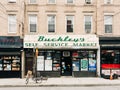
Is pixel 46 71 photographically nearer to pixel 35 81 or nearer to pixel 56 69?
pixel 56 69

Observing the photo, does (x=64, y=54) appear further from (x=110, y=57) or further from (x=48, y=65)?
(x=110, y=57)

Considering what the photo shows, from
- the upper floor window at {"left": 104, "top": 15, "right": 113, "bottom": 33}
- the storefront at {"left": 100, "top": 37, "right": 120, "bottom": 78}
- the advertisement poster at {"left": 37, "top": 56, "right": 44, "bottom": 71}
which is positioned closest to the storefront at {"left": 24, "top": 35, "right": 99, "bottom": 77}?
the advertisement poster at {"left": 37, "top": 56, "right": 44, "bottom": 71}

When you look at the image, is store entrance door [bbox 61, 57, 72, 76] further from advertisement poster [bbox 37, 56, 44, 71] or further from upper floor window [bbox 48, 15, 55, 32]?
upper floor window [bbox 48, 15, 55, 32]

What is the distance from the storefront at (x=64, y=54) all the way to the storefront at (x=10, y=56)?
3.02ft

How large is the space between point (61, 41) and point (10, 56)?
18.2 ft

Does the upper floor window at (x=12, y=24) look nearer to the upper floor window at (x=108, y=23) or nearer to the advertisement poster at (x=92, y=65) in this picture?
the advertisement poster at (x=92, y=65)

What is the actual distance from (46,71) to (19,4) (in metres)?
7.61

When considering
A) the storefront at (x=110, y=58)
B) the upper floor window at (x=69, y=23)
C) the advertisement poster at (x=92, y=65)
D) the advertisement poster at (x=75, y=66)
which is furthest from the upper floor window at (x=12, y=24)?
the storefront at (x=110, y=58)

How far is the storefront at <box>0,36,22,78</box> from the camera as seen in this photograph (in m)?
28.2

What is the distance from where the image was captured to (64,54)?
97.8 feet

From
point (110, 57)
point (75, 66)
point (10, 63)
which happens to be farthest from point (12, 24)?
point (110, 57)

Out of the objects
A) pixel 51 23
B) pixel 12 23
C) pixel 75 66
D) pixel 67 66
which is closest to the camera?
pixel 12 23

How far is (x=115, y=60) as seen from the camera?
29.6m

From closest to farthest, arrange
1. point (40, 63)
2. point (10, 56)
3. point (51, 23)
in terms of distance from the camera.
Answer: point (10, 56)
point (40, 63)
point (51, 23)
